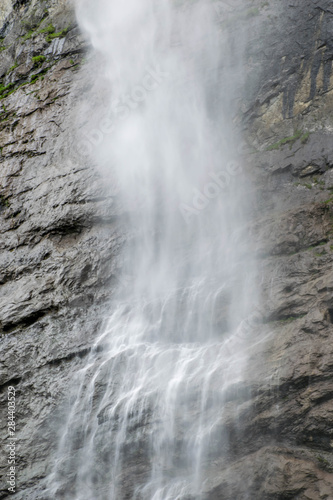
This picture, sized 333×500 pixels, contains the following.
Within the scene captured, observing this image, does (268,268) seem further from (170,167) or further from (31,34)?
(31,34)

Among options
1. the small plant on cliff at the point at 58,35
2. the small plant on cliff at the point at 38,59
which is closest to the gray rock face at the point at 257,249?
the small plant on cliff at the point at 38,59

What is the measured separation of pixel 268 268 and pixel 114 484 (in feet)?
14.6

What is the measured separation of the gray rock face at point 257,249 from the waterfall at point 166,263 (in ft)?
0.95

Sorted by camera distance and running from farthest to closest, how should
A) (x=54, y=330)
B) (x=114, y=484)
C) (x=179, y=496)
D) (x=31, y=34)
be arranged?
(x=31, y=34)
(x=54, y=330)
(x=114, y=484)
(x=179, y=496)

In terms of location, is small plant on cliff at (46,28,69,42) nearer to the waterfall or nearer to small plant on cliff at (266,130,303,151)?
the waterfall

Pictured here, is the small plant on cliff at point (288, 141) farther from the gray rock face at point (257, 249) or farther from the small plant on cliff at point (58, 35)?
the small plant on cliff at point (58, 35)

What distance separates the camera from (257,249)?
27.7 feet

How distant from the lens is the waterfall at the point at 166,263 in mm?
6659

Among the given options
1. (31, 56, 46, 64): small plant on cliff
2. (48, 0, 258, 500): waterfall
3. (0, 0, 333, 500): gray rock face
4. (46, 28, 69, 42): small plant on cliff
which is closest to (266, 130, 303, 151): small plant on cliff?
(0, 0, 333, 500): gray rock face

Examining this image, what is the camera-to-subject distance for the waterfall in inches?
262

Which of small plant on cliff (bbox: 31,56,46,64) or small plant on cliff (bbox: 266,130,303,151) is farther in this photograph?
small plant on cliff (bbox: 31,56,46,64)

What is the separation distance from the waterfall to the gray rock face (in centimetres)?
29

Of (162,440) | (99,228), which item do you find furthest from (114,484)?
(99,228)

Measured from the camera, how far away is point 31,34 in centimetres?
1575
